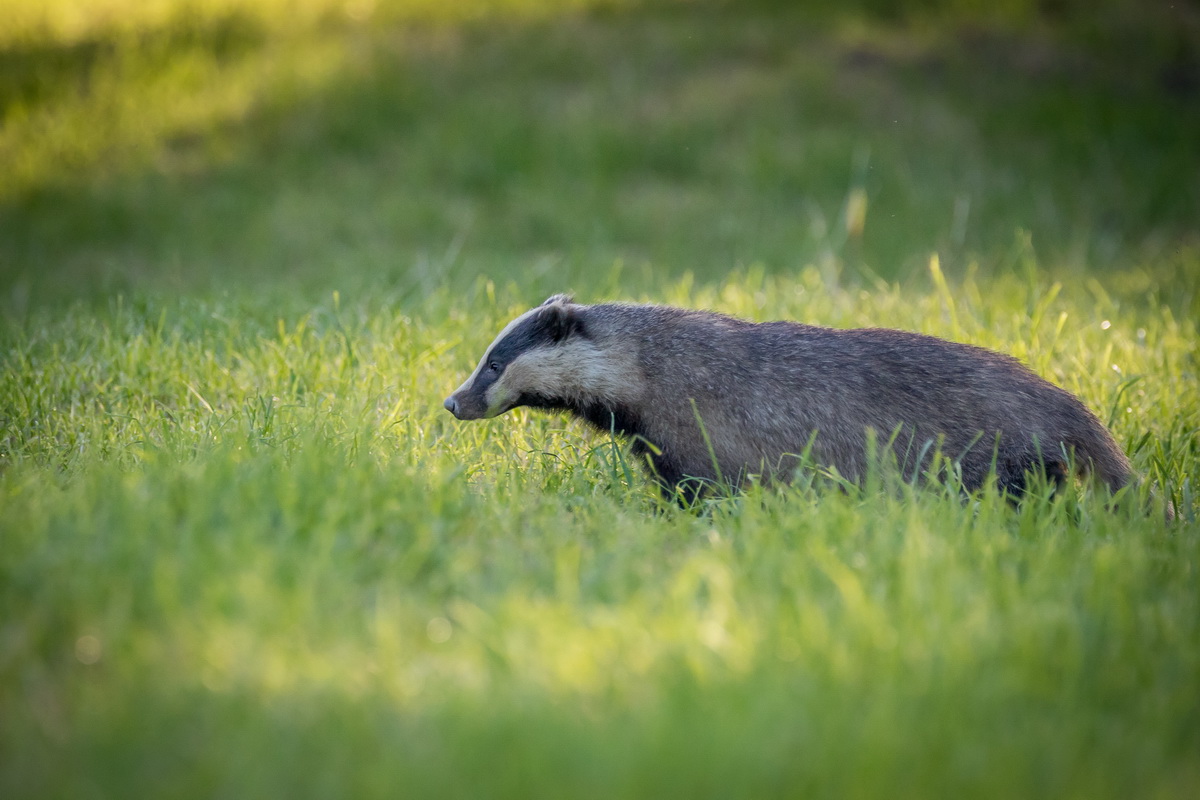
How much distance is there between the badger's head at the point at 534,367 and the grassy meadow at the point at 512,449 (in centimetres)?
21

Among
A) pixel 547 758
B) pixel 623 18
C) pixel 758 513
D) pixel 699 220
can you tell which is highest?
pixel 623 18

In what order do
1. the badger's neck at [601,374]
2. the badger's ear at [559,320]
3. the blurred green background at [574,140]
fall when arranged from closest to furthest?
1. the badger's neck at [601,374]
2. the badger's ear at [559,320]
3. the blurred green background at [574,140]

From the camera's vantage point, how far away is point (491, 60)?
11.4 meters

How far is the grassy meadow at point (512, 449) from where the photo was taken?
210 centimetres

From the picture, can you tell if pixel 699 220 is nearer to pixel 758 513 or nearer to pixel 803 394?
pixel 803 394

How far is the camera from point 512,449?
429 centimetres

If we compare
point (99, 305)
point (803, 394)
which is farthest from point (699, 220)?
point (803, 394)

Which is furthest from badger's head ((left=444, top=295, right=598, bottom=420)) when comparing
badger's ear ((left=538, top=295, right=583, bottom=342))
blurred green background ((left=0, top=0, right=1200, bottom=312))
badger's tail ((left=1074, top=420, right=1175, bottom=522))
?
blurred green background ((left=0, top=0, right=1200, bottom=312))

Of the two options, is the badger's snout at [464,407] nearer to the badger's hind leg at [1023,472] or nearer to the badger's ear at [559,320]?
the badger's ear at [559,320]

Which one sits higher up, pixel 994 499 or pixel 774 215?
pixel 994 499

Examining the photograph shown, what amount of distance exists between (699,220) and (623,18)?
383 centimetres

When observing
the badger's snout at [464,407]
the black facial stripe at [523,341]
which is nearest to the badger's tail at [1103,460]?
the black facial stripe at [523,341]

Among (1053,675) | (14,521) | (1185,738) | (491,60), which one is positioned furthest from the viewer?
(491,60)

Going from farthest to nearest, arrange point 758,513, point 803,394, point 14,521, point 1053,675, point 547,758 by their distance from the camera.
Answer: point 803,394 → point 758,513 → point 14,521 → point 1053,675 → point 547,758
